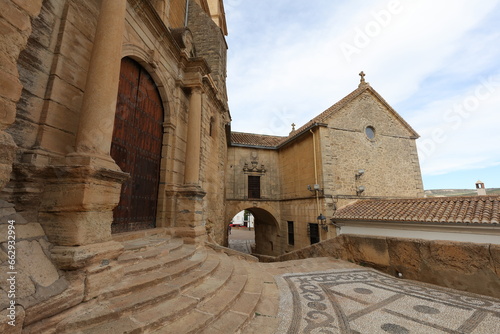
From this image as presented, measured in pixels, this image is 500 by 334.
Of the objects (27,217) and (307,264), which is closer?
(27,217)

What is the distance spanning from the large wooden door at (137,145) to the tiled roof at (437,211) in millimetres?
6379

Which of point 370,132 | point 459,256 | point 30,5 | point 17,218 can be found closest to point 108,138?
point 17,218

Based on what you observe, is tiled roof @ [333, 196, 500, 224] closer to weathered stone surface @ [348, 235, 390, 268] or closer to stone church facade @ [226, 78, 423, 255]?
weathered stone surface @ [348, 235, 390, 268]

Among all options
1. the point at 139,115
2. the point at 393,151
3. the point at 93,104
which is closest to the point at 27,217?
the point at 93,104

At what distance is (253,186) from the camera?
14.3 m

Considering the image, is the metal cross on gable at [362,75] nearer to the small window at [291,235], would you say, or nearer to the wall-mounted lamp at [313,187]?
the wall-mounted lamp at [313,187]

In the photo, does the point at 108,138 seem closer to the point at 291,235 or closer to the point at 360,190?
the point at 360,190

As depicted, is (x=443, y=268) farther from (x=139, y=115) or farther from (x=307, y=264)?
(x=139, y=115)

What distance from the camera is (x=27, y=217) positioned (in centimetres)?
220

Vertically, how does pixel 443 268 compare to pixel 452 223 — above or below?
below

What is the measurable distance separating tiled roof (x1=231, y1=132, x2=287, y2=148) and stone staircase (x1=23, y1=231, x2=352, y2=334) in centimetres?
1122

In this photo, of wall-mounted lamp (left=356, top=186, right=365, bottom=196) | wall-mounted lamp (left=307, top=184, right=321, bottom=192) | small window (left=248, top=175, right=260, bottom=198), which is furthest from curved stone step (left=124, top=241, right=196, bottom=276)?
small window (left=248, top=175, right=260, bottom=198)

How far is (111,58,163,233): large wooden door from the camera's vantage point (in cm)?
411

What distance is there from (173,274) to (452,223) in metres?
5.82
